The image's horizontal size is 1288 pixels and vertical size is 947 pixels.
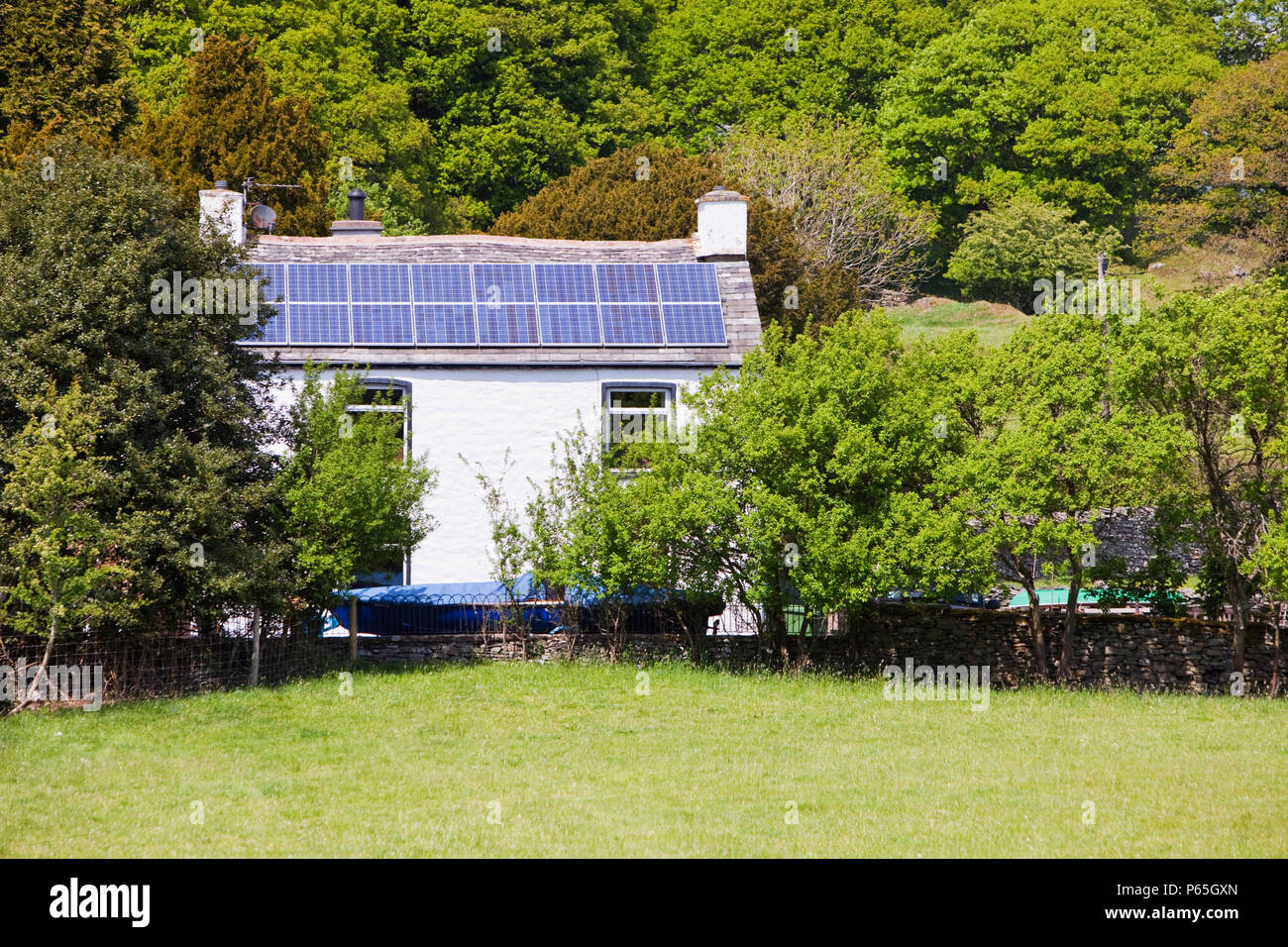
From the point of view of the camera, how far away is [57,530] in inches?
812

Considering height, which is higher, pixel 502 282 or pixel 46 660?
pixel 502 282

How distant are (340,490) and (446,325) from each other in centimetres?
787

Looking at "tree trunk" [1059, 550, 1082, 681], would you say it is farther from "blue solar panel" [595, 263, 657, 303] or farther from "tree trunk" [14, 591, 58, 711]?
"tree trunk" [14, 591, 58, 711]

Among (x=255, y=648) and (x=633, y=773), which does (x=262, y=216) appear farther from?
(x=633, y=773)

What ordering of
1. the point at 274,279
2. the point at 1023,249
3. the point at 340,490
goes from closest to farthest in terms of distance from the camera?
the point at 340,490
the point at 274,279
the point at 1023,249

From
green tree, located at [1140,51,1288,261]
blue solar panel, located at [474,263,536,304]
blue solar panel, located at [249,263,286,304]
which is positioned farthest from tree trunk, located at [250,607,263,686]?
green tree, located at [1140,51,1288,261]

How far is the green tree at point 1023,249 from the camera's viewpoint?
6519 centimetres

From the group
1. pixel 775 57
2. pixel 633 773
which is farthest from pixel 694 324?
pixel 775 57

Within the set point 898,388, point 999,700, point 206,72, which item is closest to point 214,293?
point 898,388

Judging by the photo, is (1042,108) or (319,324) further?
(1042,108)

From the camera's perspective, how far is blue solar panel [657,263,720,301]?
106 feet

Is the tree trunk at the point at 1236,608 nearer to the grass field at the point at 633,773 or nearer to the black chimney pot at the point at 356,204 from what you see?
the grass field at the point at 633,773

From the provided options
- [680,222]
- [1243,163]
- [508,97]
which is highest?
[508,97]

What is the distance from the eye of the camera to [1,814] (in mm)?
14828
